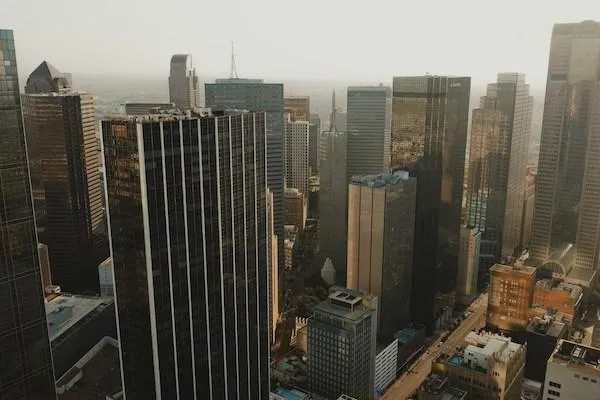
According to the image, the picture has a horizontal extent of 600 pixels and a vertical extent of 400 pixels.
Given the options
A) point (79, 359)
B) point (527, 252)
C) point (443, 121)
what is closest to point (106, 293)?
point (79, 359)

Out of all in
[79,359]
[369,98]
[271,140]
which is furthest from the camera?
[369,98]

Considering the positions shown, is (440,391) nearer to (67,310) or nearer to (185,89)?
(67,310)

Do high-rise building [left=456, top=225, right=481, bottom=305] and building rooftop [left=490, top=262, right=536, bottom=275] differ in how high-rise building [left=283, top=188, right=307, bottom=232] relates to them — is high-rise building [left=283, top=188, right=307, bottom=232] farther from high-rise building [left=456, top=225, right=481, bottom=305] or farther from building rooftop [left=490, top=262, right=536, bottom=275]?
building rooftop [left=490, top=262, right=536, bottom=275]

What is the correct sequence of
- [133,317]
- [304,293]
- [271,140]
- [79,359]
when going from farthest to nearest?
[304,293] < [271,140] < [79,359] < [133,317]

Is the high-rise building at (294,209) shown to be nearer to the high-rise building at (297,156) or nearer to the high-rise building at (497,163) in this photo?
the high-rise building at (297,156)

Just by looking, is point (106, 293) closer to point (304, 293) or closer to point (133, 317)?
point (304, 293)

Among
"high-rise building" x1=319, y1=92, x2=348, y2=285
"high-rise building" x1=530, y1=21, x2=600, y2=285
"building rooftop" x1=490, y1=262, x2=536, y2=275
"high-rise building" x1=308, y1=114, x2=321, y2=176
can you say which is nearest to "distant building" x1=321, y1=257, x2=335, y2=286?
"high-rise building" x1=319, y1=92, x2=348, y2=285
